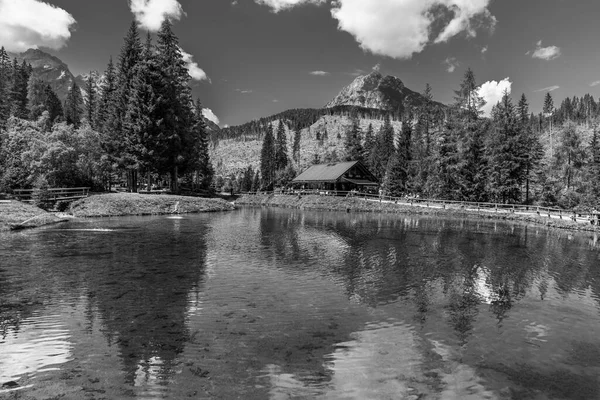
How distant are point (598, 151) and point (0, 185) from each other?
86.9 m

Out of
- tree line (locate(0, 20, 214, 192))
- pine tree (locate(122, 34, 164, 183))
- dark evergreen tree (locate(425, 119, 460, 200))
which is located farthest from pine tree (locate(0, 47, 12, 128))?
dark evergreen tree (locate(425, 119, 460, 200))

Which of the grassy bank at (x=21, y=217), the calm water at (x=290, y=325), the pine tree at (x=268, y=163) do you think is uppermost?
the pine tree at (x=268, y=163)

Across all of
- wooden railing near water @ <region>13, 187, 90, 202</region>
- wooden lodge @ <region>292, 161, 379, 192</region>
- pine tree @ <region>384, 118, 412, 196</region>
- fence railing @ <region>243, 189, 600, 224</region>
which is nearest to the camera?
wooden railing near water @ <region>13, 187, 90, 202</region>

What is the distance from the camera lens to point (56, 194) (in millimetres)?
36031

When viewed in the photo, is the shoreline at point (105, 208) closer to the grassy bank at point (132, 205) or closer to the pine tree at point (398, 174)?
the grassy bank at point (132, 205)

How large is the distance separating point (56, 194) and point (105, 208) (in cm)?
584

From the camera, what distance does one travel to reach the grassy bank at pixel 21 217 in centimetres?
2378

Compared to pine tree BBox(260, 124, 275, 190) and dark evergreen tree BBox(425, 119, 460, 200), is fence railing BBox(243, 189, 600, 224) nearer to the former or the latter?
dark evergreen tree BBox(425, 119, 460, 200)

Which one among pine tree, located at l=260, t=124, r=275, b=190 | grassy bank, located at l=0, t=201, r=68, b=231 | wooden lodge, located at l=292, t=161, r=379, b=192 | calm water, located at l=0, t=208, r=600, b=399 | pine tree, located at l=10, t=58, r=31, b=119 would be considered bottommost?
calm water, located at l=0, t=208, r=600, b=399

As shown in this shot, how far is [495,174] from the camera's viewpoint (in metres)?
53.0

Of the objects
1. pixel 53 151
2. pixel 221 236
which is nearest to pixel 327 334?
pixel 221 236

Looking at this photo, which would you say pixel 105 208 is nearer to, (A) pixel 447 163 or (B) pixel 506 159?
(A) pixel 447 163

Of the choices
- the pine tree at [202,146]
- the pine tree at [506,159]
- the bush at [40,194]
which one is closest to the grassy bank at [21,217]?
the bush at [40,194]

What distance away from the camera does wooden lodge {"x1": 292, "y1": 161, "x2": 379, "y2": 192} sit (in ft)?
235
